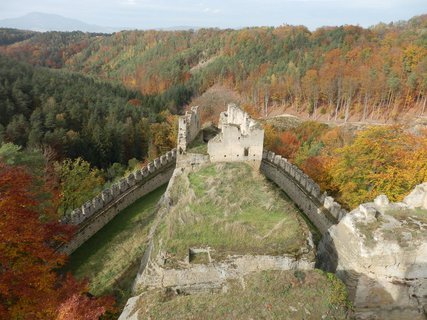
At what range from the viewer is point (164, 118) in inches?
2397

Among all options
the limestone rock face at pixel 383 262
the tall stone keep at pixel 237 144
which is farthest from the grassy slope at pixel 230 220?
the tall stone keep at pixel 237 144

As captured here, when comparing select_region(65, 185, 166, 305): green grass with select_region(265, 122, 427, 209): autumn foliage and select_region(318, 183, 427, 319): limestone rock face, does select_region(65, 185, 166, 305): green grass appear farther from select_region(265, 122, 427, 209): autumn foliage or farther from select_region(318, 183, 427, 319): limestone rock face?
select_region(265, 122, 427, 209): autumn foliage

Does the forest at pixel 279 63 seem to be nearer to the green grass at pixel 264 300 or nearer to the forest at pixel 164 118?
the forest at pixel 164 118

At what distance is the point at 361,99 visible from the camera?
59.4 metres

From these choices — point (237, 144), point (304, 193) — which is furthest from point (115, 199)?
point (304, 193)

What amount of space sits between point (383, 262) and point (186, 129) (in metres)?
15.0

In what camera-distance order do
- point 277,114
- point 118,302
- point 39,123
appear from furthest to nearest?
1. point 277,114
2. point 39,123
3. point 118,302

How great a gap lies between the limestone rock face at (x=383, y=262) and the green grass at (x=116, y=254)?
9671 millimetres

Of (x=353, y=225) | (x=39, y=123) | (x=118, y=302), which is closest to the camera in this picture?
(x=353, y=225)

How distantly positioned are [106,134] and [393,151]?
113 ft

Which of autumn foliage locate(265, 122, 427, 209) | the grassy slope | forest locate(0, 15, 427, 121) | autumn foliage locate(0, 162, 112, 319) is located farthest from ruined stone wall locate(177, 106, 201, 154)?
forest locate(0, 15, 427, 121)

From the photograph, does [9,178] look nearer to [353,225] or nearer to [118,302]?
[118,302]

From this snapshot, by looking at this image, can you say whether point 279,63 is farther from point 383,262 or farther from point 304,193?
point 383,262

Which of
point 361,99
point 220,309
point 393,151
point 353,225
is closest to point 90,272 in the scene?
point 220,309
